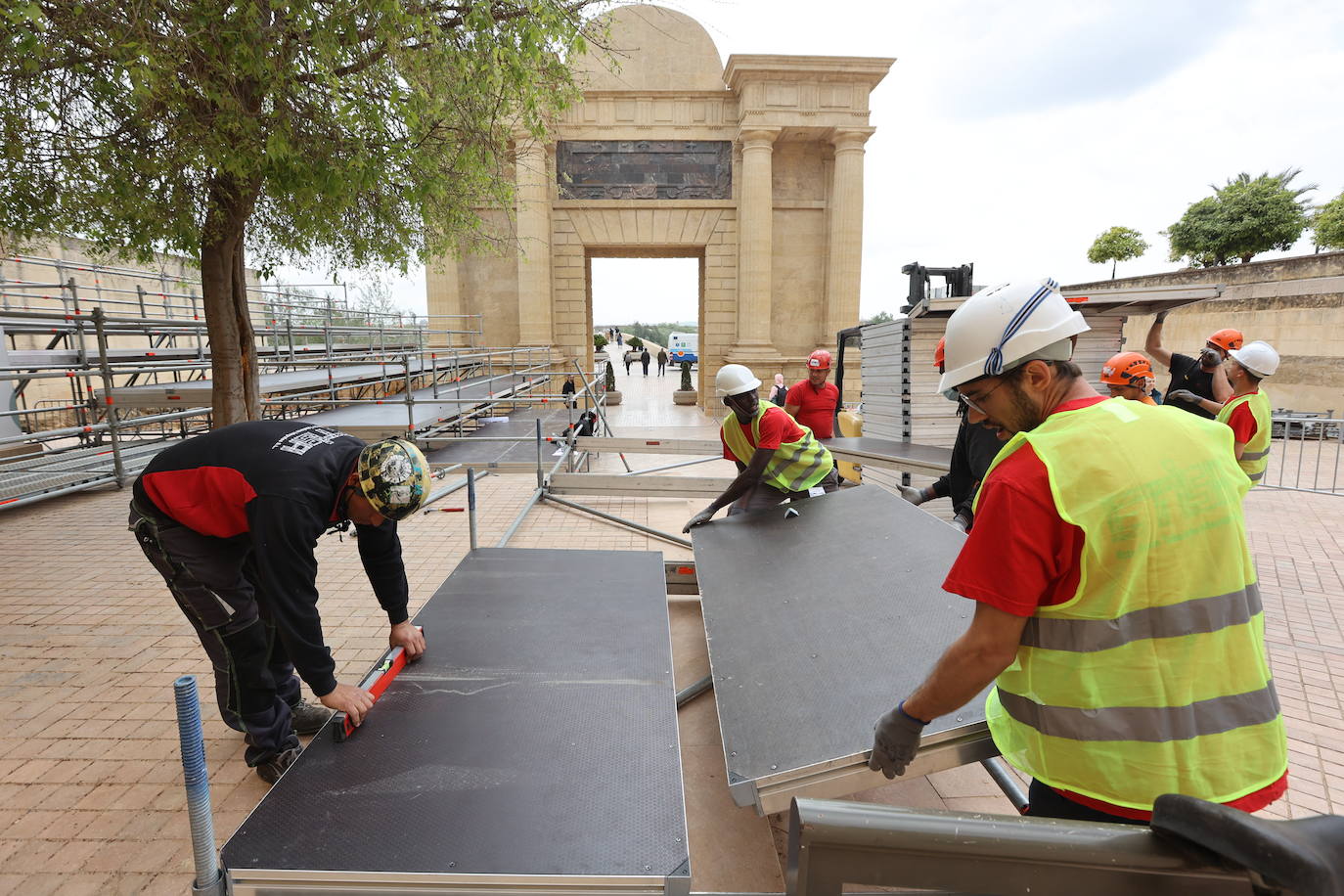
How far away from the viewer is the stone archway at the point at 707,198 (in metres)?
17.0

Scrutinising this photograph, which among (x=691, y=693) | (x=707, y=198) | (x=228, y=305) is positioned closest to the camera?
→ (x=691, y=693)

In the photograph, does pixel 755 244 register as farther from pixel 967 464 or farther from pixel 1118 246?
pixel 1118 246

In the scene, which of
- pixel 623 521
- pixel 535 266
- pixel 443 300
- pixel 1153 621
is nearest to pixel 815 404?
pixel 623 521

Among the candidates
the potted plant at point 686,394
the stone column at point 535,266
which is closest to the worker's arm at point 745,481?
the stone column at point 535,266

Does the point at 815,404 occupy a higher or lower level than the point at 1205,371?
lower

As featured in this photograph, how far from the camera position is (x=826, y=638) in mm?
2592

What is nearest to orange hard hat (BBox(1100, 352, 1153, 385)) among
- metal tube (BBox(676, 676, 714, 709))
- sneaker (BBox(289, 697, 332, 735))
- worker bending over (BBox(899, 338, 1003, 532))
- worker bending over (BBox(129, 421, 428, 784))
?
worker bending over (BBox(899, 338, 1003, 532))

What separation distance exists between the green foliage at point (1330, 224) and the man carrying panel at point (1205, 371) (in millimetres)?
26214

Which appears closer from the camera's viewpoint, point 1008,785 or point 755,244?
point 1008,785

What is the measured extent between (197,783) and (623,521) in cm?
542

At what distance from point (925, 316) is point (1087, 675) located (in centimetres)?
646

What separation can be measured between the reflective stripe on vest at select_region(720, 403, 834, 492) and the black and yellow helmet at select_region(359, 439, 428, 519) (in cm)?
270

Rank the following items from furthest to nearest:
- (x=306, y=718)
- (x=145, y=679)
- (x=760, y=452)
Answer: (x=760, y=452), (x=145, y=679), (x=306, y=718)

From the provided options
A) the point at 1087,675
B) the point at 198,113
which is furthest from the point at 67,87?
the point at 1087,675
